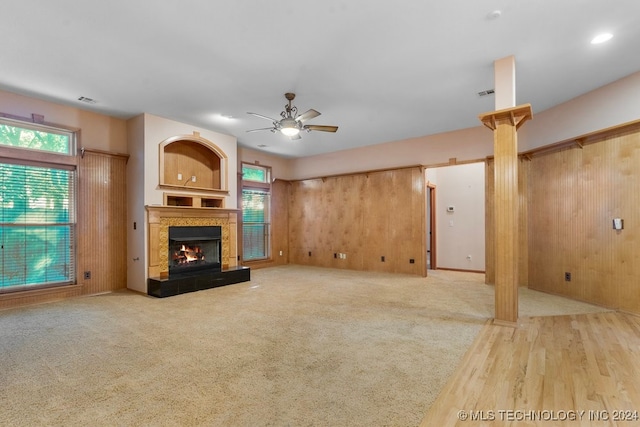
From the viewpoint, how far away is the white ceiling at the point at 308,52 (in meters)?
2.76

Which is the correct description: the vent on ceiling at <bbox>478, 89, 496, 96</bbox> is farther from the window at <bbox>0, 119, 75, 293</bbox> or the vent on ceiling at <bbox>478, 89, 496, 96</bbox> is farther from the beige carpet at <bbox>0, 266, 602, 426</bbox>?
the window at <bbox>0, 119, 75, 293</bbox>

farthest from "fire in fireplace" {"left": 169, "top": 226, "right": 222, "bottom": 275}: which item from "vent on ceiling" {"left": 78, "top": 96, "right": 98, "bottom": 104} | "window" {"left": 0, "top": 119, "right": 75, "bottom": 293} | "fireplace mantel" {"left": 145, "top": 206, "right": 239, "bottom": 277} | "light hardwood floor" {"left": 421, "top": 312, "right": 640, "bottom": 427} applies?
"light hardwood floor" {"left": 421, "top": 312, "right": 640, "bottom": 427}

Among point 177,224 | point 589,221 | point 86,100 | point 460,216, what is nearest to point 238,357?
point 177,224

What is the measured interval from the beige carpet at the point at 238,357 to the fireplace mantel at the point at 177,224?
0.74 metres

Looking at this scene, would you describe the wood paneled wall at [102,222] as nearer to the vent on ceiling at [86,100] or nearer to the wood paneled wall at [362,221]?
the vent on ceiling at [86,100]

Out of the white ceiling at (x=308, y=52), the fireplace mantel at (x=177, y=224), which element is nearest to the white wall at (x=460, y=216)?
the white ceiling at (x=308, y=52)

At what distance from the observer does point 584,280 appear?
460 cm

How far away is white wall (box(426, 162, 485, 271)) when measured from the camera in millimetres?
7352

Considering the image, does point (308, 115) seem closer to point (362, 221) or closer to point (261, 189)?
point (362, 221)

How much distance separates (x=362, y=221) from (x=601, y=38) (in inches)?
208

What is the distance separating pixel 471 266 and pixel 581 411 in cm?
586

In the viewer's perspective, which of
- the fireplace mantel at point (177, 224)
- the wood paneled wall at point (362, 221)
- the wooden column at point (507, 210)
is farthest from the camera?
the wood paneled wall at point (362, 221)

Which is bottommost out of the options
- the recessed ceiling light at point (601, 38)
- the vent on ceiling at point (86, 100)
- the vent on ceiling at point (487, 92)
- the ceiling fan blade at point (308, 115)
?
the ceiling fan blade at point (308, 115)

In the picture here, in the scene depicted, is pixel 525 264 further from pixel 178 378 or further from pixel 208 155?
pixel 208 155
